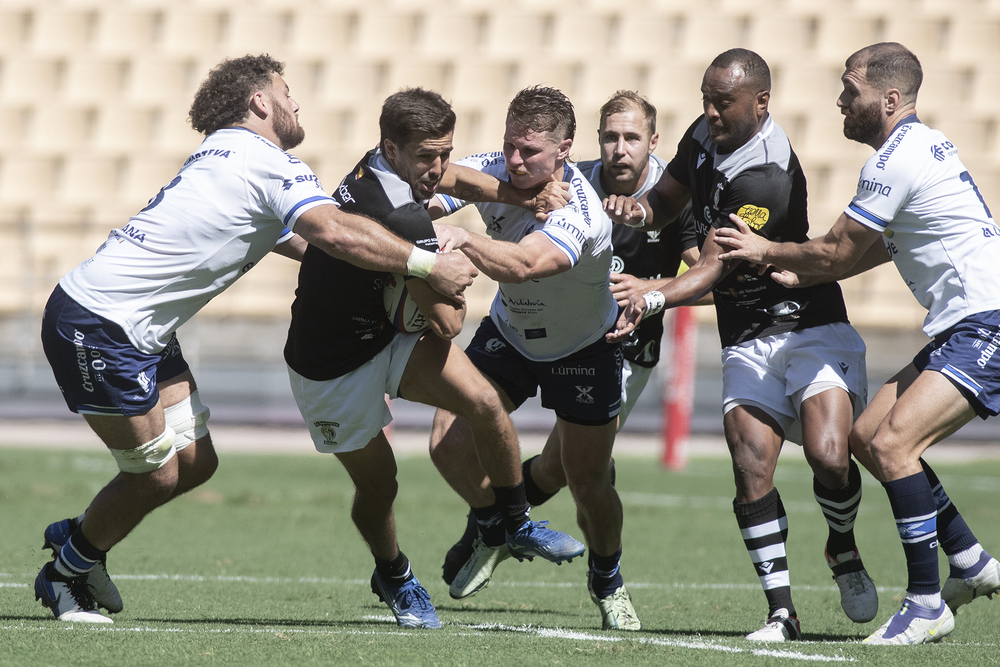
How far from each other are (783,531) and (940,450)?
1239 cm

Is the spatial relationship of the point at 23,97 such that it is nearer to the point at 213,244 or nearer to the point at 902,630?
the point at 213,244

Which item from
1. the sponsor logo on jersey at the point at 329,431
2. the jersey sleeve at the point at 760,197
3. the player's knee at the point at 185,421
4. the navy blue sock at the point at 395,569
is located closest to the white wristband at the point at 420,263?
the sponsor logo on jersey at the point at 329,431

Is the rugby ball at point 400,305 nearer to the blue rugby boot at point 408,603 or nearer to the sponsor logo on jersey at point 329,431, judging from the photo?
the sponsor logo on jersey at point 329,431

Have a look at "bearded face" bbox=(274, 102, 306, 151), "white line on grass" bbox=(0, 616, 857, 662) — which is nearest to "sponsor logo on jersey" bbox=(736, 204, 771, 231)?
"white line on grass" bbox=(0, 616, 857, 662)

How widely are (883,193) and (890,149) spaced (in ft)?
0.68

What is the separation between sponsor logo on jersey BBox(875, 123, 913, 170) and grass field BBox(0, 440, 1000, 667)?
195 centimetres

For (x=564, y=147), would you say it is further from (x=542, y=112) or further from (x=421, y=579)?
(x=421, y=579)

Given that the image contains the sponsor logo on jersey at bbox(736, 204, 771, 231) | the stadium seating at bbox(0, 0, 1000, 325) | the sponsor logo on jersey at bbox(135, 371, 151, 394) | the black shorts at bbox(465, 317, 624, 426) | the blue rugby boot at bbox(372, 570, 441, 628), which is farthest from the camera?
the stadium seating at bbox(0, 0, 1000, 325)

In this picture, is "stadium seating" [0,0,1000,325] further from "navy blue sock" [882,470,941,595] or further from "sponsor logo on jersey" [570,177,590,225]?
"navy blue sock" [882,470,941,595]

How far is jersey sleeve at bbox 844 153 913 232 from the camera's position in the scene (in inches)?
182

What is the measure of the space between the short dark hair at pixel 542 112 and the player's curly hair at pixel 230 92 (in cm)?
112

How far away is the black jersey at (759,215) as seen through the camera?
5.20 metres

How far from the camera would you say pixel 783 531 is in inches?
203

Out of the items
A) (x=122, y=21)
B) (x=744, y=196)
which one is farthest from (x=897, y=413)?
(x=122, y=21)
